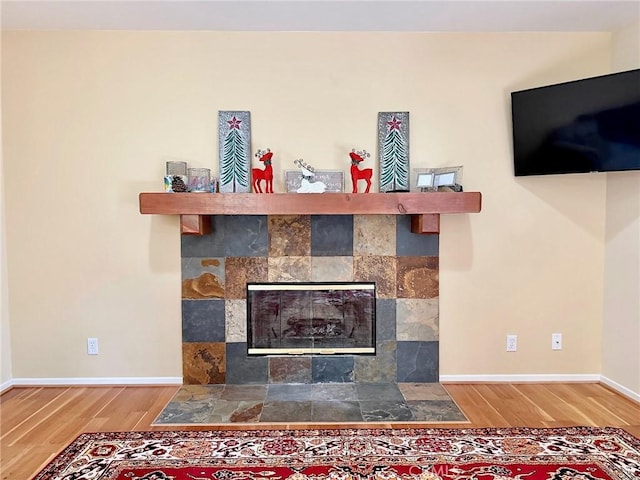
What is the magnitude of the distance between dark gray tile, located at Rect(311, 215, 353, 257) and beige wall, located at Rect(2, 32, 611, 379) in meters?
0.38

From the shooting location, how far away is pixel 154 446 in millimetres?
2309

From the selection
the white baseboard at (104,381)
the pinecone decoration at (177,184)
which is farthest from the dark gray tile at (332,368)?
the pinecone decoration at (177,184)

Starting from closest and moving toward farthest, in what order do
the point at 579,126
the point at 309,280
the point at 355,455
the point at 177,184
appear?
the point at 355,455
the point at 579,126
the point at 177,184
the point at 309,280

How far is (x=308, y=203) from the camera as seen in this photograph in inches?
112

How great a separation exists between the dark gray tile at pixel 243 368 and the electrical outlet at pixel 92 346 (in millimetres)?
947

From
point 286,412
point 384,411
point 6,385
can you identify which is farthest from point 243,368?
point 6,385

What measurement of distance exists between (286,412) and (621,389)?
2.29 m

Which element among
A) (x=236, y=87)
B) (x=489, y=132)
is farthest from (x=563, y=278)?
(x=236, y=87)

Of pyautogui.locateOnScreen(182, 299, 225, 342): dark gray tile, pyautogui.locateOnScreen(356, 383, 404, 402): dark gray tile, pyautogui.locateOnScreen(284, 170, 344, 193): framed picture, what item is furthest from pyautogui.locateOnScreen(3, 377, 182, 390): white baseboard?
pyautogui.locateOnScreen(284, 170, 344, 193): framed picture

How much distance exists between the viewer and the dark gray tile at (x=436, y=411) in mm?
2597

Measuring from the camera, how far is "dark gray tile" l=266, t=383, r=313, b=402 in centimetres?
289

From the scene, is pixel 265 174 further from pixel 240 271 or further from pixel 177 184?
pixel 240 271

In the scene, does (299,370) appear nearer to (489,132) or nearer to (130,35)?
(489,132)

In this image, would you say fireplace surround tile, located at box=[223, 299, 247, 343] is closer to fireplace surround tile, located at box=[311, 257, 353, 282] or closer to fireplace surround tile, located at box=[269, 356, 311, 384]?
fireplace surround tile, located at box=[269, 356, 311, 384]
